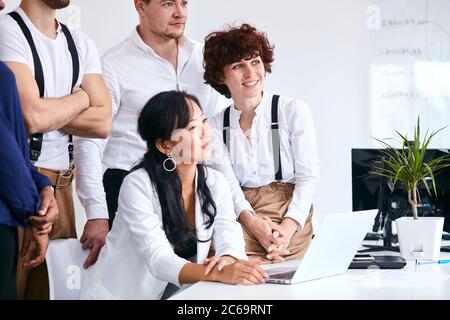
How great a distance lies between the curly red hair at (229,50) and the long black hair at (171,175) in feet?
1.71

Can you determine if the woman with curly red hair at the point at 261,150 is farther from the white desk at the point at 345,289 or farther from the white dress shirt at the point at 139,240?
the white desk at the point at 345,289

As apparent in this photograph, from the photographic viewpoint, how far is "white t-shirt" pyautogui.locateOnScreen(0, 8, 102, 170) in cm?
244

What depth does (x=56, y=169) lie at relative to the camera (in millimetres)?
2553

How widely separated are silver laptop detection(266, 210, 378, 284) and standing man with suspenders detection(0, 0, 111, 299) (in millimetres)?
805

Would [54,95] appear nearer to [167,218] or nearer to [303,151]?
[167,218]

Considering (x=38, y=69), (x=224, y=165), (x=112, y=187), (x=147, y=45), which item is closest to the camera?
(x=38, y=69)

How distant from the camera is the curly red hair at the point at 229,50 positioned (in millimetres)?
2949

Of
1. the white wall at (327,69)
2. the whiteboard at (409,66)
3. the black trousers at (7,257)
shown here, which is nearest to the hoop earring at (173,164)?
the black trousers at (7,257)

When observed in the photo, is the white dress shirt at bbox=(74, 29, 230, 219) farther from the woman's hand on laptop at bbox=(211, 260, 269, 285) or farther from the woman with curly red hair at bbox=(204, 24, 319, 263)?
the woman's hand on laptop at bbox=(211, 260, 269, 285)

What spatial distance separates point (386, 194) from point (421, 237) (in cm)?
50

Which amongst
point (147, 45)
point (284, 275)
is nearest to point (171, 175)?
point (284, 275)

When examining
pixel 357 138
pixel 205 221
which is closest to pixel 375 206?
pixel 205 221

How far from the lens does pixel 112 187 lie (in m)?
3.09
